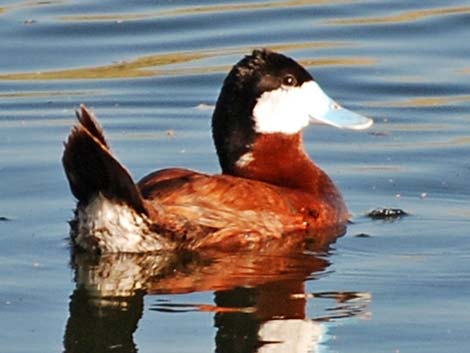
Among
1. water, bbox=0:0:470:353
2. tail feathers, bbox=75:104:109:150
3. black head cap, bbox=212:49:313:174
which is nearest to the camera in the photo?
water, bbox=0:0:470:353

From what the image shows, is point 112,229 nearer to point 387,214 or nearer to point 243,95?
point 243,95

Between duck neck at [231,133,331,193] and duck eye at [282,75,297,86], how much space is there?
0.26 meters

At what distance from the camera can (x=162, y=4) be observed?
563 inches

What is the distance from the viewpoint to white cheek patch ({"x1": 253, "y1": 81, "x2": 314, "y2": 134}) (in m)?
8.67

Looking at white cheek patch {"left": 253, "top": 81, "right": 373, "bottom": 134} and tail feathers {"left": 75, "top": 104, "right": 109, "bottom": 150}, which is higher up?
tail feathers {"left": 75, "top": 104, "right": 109, "bottom": 150}

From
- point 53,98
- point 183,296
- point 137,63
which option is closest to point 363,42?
point 137,63

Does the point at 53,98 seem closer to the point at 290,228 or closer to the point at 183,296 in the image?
the point at 290,228

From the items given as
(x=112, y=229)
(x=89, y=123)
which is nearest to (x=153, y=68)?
(x=112, y=229)

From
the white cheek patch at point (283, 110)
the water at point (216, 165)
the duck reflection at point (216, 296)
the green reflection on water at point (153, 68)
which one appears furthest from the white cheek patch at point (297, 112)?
the green reflection on water at point (153, 68)

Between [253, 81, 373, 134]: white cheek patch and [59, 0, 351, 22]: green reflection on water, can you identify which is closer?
[253, 81, 373, 134]: white cheek patch

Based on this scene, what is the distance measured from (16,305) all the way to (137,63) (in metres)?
5.41

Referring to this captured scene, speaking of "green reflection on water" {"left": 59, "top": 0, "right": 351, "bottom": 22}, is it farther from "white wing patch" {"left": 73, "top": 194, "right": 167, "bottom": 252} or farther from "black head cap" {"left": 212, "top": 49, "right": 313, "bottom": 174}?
"white wing patch" {"left": 73, "top": 194, "right": 167, "bottom": 252}

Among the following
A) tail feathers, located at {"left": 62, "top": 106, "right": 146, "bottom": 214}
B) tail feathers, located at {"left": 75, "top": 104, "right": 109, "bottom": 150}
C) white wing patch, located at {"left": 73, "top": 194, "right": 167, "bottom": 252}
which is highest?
tail feathers, located at {"left": 75, "top": 104, "right": 109, "bottom": 150}

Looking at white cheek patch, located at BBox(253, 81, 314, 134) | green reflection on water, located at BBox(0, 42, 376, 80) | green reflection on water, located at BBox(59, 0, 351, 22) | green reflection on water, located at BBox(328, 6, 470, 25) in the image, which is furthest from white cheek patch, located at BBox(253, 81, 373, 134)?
green reflection on water, located at BBox(59, 0, 351, 22)
